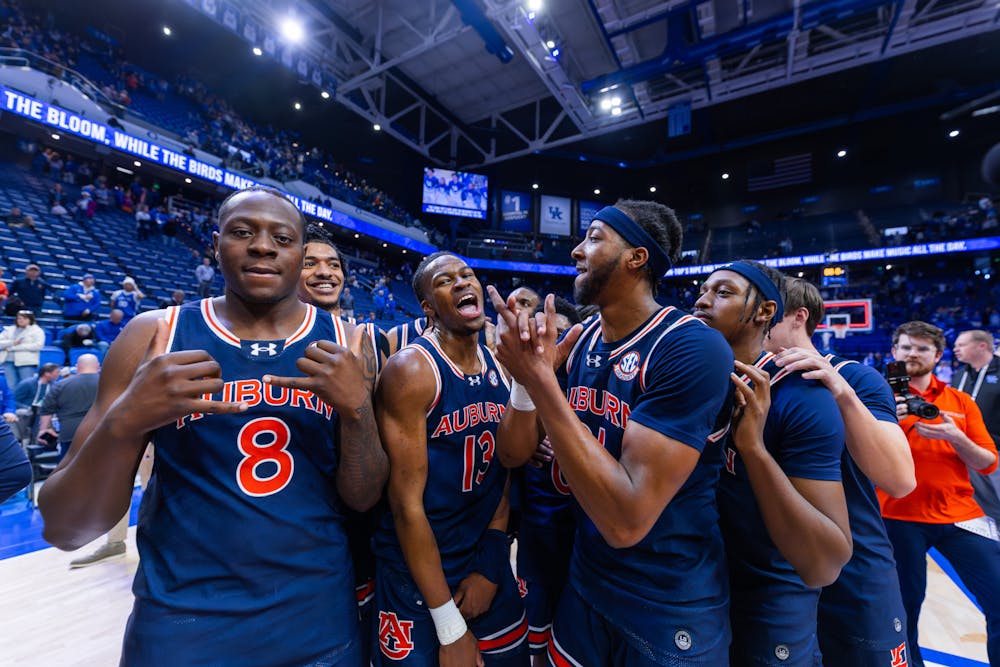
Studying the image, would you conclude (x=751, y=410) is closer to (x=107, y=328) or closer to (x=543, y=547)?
(x=543, y=547)

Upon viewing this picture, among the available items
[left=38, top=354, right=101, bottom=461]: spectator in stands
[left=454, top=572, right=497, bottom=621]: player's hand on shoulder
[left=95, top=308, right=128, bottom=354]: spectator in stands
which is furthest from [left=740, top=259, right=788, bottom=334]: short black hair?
[left=95, top=308, right=128, bottom=354]: spectator in stands

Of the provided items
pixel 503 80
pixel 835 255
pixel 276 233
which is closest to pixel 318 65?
pixel 503 80

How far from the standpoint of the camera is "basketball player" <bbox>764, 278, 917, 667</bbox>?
5.50 feet

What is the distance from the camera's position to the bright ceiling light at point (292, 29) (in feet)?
46.1

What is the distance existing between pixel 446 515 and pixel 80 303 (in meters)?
9.21

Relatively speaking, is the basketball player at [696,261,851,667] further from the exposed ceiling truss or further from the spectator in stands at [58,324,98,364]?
the exposed ceiling truss

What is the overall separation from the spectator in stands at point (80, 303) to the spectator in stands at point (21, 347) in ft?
4.76

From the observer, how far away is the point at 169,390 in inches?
40.7

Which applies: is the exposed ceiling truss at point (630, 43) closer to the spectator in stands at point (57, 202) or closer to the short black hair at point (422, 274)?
the spectator in stands at point (57, 202)

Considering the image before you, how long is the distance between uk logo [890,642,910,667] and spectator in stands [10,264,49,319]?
10877 millimetres

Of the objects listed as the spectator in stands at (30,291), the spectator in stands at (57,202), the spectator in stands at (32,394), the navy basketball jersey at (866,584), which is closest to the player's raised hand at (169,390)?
the navy basketball jersey at (866,584)

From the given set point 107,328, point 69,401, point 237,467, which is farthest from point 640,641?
point 107,328

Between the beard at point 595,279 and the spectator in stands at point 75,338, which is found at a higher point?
the beard at point 595,279

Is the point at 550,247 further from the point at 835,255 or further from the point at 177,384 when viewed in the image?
the point at 177,384
